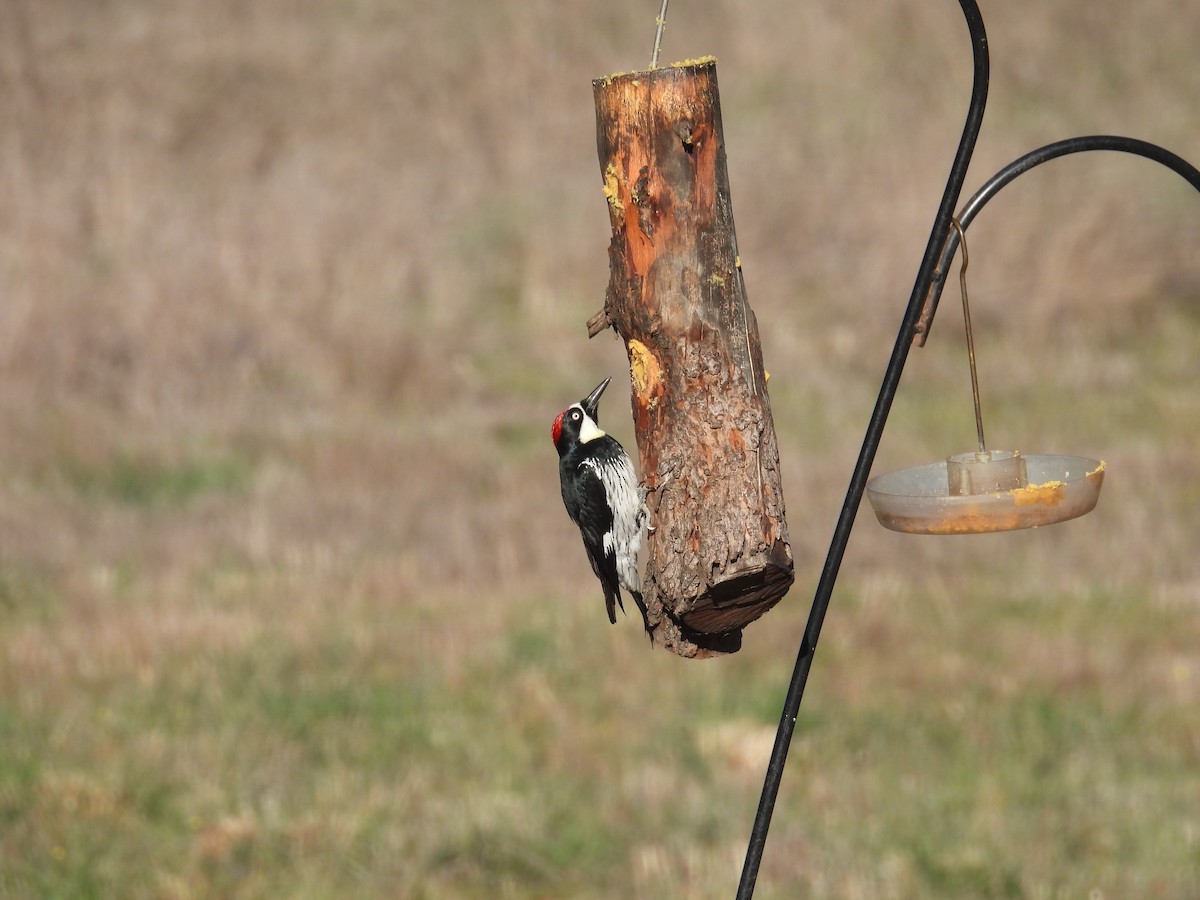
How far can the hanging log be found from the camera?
2969mm

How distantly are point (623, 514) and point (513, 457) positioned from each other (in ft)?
25.0

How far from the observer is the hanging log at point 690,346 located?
2.97m

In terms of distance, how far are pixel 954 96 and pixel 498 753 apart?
11902 millimetres

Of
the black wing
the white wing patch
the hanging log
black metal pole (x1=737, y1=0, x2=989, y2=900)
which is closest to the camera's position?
black metal pole (x1=737, y1=0, x2=989, y2=900)

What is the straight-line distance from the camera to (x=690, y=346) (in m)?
3.07

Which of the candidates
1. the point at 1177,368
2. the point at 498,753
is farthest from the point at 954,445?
the point at 498,753

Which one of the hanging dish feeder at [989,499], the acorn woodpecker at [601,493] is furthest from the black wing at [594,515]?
the hanging dish feeder at [989,499]

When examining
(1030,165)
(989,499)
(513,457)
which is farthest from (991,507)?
(513,457)

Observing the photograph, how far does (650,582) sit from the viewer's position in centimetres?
322

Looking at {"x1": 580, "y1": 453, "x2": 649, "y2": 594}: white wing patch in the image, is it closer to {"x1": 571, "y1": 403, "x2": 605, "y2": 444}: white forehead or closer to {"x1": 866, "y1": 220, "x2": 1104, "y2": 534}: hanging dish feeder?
{"x1": 571, "y1": 403, "x2": 605, "y2": 444}: white forehead

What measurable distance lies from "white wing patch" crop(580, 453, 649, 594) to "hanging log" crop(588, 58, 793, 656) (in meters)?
0.33

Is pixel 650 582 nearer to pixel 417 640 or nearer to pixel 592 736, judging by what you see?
pixel 592 736

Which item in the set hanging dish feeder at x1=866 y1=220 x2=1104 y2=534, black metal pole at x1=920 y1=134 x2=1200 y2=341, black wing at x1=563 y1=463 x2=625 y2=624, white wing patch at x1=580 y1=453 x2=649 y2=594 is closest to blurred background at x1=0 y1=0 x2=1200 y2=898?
black wing at x1=563 y1=463 x2=625 y2=624

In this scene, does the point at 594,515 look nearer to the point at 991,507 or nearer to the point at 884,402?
the point at 884,402
